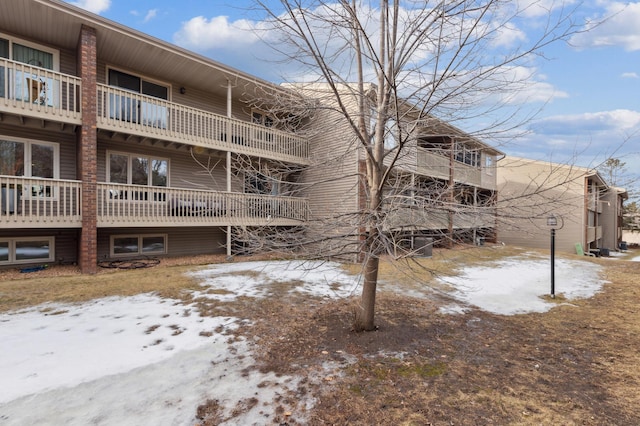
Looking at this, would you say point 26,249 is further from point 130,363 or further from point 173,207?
point 130,363

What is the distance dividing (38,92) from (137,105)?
7.34 ft

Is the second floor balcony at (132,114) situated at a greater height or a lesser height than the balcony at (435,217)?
greater

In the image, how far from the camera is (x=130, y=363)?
347cm

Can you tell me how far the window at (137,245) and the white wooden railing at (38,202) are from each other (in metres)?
2.25

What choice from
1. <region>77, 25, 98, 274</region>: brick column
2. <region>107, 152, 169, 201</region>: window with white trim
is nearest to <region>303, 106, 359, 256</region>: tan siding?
<region>107, 152, 169, 201</region>: window with white trim

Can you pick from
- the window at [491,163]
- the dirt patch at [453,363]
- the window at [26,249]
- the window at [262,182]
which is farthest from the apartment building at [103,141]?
the window at [491,163]

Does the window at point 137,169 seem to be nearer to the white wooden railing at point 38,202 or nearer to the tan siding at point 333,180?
the white wooden railing at point 38,202

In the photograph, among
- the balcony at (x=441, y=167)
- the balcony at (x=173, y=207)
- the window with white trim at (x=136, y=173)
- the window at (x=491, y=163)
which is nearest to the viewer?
the window at (x=491, y=163)

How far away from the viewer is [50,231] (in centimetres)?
905

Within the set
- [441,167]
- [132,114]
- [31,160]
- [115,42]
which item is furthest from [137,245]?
[441,167]

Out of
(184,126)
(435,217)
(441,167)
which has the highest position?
(184,126)

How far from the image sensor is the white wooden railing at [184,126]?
8.93 meters

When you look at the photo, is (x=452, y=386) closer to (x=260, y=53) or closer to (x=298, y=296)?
(x=298, y=296)

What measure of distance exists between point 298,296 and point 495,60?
5.12 m
